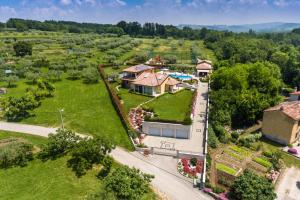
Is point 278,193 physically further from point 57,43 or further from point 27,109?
point 57,43

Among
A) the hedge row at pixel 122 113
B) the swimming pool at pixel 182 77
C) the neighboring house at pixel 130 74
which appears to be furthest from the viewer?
the swimming pool at pixel 182 77

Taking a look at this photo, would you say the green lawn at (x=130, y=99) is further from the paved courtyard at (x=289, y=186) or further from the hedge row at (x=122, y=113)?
Result: the paved courtyard at (x=289, y=186)

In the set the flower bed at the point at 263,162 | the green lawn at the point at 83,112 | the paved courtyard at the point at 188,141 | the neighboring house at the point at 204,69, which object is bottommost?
the flower bed at the point at 263,162

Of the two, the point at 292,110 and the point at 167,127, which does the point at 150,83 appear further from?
the point at 292,110

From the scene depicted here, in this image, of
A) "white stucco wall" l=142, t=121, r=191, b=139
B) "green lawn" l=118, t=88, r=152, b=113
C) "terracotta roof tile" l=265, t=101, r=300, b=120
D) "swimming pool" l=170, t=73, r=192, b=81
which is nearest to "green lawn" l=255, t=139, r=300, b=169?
"terracotta roof tile" l=265, t=101, r=300, b=120

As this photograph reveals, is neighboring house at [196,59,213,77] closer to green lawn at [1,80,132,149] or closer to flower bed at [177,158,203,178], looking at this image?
green lawn at [1,80,132,149]

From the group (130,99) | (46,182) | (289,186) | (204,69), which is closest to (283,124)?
(289,186)

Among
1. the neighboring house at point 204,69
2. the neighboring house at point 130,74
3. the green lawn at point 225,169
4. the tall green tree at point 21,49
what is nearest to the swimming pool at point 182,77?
the neighboring house at point 204,69
